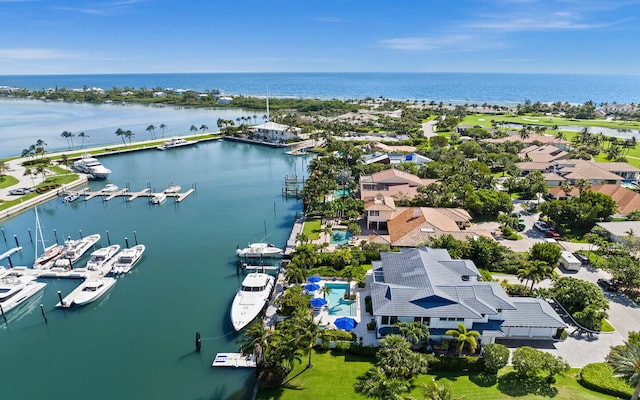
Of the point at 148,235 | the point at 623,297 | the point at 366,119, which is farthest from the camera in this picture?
the point at 366,119

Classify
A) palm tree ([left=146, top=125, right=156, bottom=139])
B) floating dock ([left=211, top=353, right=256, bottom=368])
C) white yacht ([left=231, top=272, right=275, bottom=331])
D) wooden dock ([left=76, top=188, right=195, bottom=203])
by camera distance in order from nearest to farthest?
floating dock ([left=211, top=353, right=256, bottom=368]), white yacht ([left=231, top=272, right=275, bottom=331]), wooden dock ([left=76, top=188, right=195, bottom=203]), palm tree ([left=146, top=125, right=156, bottom=139])

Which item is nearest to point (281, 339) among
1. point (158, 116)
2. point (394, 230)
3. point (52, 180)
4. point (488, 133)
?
point (394, 230)

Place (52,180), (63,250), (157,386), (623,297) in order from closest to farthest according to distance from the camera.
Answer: (157,386) → (623,297) → (63,250) → (52,180)

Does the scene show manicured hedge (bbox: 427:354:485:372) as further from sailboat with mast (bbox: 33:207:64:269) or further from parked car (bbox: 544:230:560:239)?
sailboat with mast (bbox: 33:207:64:269)

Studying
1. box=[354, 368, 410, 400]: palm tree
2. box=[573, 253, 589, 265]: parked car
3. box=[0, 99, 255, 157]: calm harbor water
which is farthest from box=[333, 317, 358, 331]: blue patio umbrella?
box=[0, 99, 255, 157]: calm harbor water

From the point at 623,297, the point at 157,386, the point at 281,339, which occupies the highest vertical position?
the point at 281,339

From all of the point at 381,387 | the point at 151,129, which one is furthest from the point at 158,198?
the point at 151,129

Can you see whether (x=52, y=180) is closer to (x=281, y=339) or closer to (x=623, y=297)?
(x=281, y=339)
